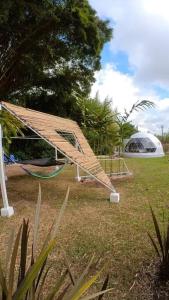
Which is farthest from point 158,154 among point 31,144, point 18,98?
point 18,98

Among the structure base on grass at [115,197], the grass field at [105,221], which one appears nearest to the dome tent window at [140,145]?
the grass field at [105,221]

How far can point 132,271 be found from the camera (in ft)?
10.3

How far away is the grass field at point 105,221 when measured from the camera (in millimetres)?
3279

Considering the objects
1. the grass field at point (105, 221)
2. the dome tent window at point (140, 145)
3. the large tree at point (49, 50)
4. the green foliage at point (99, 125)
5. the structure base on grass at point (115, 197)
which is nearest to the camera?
the grass field at point (105, 221)

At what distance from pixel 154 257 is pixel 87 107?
36.5 feet

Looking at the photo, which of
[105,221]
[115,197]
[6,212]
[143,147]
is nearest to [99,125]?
[115,197]

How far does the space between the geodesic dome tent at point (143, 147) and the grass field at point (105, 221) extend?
15354 mm

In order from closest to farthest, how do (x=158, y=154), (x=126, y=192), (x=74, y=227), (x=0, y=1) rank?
(x=74, y=227)
(x=126, y=192)
(x=0, y=1)
(x=158, y=154)

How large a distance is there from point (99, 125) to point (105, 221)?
26.2 ft

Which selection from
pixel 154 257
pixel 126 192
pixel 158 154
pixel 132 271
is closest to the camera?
pixel 132 271

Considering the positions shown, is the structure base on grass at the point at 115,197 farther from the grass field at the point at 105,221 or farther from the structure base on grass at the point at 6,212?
the structure base on grass at the point at 6,212

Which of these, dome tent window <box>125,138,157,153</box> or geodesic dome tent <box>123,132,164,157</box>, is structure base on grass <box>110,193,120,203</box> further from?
dome tent window <box>125,138,157,153</box>

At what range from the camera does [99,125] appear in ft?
41.0

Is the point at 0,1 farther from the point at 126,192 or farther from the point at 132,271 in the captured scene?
the point at 132,271
